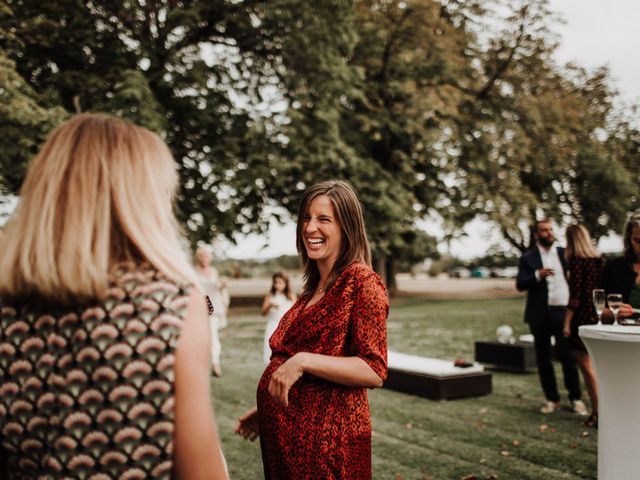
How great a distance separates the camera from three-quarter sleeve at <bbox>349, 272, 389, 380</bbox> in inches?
89.7

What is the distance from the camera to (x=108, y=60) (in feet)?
48.1

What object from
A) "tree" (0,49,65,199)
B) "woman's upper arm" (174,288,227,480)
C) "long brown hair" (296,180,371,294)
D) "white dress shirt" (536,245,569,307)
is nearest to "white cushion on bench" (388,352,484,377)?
"white dress shirt" (536,245,569,307)

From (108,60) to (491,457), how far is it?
43.5 feet

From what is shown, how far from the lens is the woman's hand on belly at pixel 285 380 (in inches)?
83.6

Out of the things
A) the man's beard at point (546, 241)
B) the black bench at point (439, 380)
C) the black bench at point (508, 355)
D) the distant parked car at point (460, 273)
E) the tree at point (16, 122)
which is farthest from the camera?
the distant parked car at point (460, 273)

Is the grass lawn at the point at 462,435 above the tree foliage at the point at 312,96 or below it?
below

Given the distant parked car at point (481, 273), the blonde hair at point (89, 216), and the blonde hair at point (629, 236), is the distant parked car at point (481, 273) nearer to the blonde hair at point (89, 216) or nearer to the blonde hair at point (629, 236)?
the blonde hair at point (629, 236)

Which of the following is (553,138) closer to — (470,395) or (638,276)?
(470,395)

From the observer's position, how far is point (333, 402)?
90.9 inches

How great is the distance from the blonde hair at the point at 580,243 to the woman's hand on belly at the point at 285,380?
18.2 ft

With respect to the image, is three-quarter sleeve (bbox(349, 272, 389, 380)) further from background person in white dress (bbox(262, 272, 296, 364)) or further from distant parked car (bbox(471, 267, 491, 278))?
distant parked car (bbox(471, 267, 491, 278))

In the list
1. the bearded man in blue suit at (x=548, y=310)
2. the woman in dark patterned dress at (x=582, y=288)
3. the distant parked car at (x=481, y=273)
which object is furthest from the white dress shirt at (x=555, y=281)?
the distant parked car at (x=481, y=273)

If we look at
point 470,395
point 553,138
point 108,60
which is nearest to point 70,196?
point 470,395

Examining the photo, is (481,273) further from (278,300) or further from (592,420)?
(592,420)
